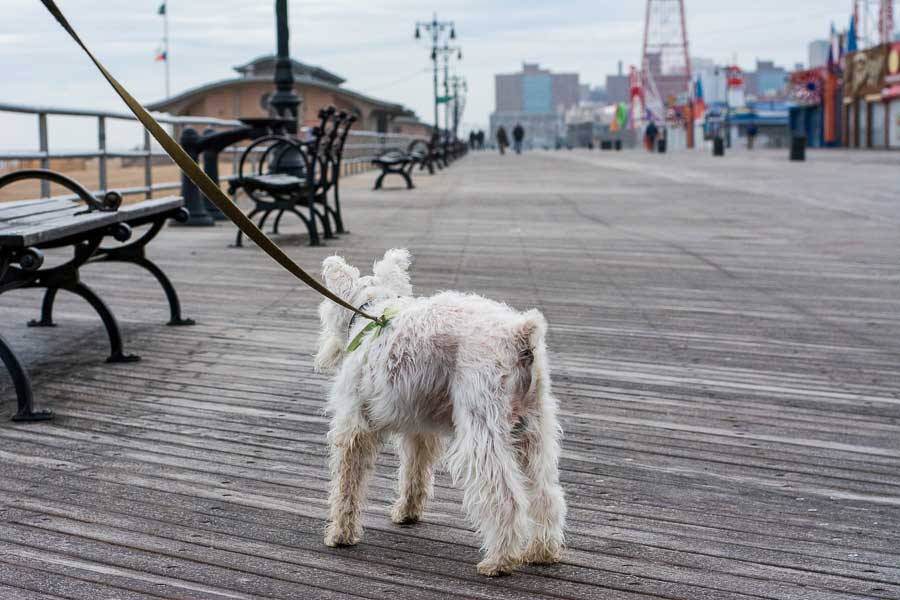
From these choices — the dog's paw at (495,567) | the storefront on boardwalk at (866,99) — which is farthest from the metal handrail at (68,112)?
the storefront on boardwalk at (866,99)

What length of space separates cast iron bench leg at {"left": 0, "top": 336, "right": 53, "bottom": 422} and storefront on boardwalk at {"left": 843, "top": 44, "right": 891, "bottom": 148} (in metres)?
66.7

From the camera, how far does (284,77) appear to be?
683 inches

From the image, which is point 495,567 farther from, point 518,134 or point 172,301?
point 518,134

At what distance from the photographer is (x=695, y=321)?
7.25m

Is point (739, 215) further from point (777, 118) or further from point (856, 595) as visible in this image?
point (777, 118)

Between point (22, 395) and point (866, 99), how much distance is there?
231ft

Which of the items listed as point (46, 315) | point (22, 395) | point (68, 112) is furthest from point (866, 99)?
point (22, 395)

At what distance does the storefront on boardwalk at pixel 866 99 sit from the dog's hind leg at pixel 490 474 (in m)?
67.5

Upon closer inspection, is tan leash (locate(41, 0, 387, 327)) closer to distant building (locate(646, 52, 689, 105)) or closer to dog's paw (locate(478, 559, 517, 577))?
dog's paw (locate(478, 559, 517, 577))

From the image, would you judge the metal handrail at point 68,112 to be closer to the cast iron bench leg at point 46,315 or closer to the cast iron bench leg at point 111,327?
the cast iron bench leg at point 46,315

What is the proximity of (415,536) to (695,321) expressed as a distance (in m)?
4.14

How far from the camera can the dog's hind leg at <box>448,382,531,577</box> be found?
3064mm

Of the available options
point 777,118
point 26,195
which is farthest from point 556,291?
point 777,118

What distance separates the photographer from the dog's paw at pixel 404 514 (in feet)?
11.8
